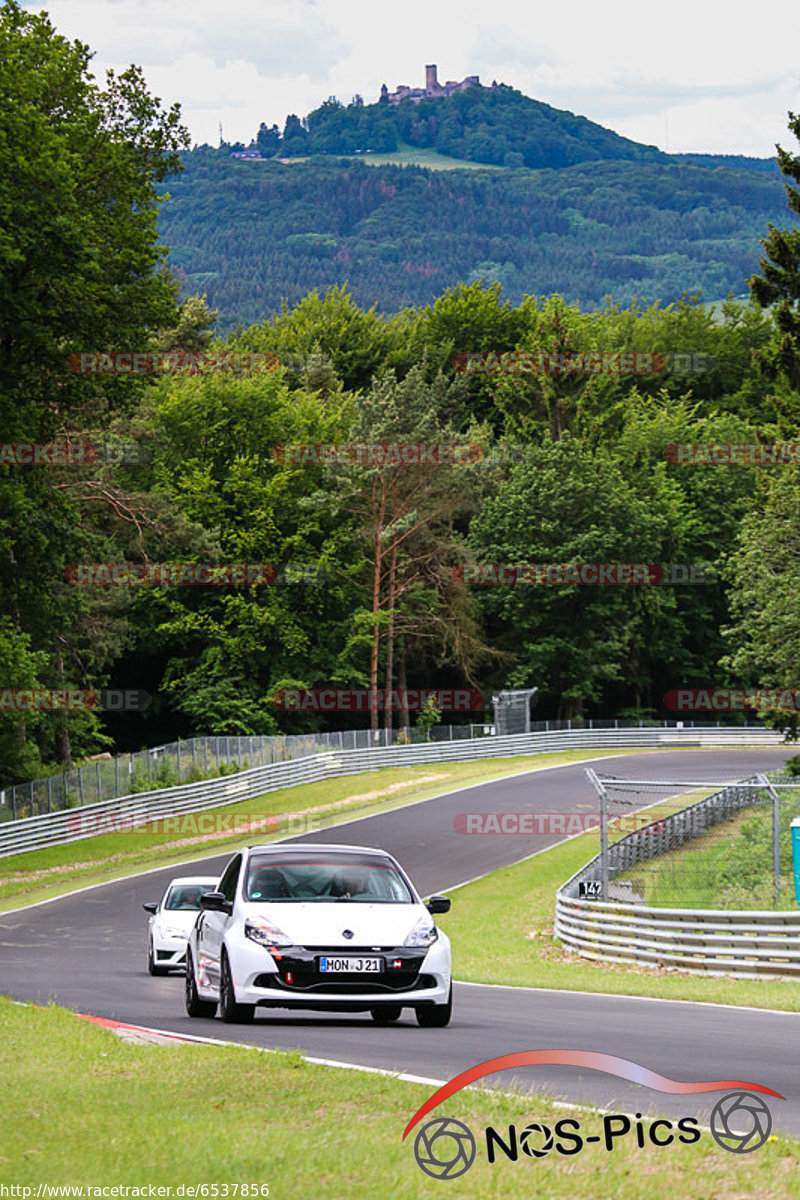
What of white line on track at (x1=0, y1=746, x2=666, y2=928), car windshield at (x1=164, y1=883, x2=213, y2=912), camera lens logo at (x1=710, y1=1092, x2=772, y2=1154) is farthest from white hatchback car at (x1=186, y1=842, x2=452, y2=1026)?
car windshield at (x1=164, y1=883, x2=213, y2=912)

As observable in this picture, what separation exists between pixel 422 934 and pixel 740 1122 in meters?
5.06

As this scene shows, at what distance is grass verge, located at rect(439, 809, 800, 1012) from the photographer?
17902 millimetres

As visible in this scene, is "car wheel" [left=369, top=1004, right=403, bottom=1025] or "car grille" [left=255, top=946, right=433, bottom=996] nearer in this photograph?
"car grille" [left=255, top=946, right=433, bottom=996]

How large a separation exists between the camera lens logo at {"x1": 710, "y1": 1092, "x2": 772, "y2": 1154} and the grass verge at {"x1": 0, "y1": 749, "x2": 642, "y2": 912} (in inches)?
1037

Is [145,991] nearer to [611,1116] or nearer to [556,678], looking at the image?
[611,1116]

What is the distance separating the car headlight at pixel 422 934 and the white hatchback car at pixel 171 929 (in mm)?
8222

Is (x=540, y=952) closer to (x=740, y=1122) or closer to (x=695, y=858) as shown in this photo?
(x=695, y=858)

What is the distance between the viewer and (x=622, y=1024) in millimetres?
13344

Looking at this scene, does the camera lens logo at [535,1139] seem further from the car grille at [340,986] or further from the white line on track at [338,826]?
the white line on track at [338,826]

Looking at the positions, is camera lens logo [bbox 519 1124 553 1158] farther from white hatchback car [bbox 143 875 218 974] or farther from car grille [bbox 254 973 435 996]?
white hatchback car [bbox 143 875 218 974]

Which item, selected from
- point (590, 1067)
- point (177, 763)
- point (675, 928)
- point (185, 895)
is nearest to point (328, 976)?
point (590, 1067)

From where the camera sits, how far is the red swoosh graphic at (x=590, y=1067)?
8.01 metres

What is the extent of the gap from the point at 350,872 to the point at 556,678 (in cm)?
6900

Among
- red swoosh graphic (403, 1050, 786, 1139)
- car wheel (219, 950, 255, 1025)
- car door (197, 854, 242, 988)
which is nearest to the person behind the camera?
red swoosh graphic (403, 1050, 786, 1139)
